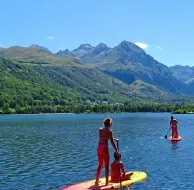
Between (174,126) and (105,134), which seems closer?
(105,134)

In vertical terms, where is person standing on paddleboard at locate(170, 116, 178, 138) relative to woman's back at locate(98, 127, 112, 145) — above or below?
below

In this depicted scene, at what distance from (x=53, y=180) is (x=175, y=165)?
13927 mm

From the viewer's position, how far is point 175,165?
41.0 m

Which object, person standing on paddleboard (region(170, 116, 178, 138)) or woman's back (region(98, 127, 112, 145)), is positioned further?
person standing on paddleboard (region(170, 116, 178, 138))

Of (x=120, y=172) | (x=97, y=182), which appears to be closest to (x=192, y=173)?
(x=120, y=172)

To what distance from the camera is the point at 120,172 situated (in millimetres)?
30828

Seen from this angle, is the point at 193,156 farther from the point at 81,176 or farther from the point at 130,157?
the point at 81,176

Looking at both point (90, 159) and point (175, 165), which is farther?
point (90, 159)

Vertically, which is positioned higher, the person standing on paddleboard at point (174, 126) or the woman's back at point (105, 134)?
the woman's back at point (105, 134)

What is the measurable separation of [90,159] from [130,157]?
207 inches

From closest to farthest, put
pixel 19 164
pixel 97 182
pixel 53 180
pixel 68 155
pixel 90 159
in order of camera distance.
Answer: pixel 97 182 → pixel 53 180 → pixel 19 164 → pixel 90 159 → pixel 68 155

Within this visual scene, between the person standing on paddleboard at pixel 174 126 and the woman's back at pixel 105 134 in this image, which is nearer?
the woman's back at pixel 105 134

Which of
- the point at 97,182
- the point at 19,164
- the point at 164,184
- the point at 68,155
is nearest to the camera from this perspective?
the point at 97,182

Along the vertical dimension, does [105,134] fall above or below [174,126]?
above
